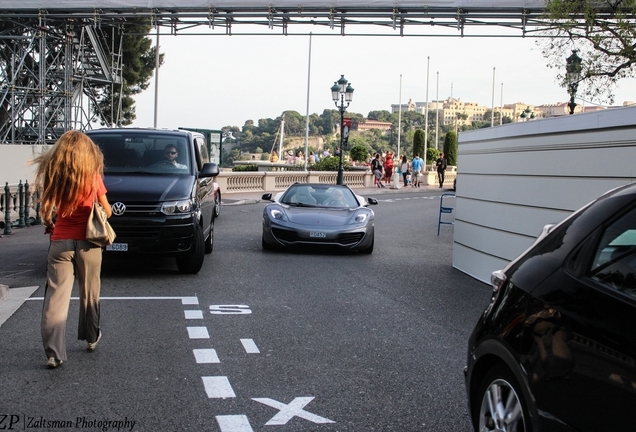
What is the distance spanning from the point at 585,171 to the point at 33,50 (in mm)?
37944

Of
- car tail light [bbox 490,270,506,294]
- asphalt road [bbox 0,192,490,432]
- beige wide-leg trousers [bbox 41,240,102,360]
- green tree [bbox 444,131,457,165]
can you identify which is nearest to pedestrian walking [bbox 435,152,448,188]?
green tree [bbox 444,131,457,165]

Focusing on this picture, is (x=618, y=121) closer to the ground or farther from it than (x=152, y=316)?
farther from it

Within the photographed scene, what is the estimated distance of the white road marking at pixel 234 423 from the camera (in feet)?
15.8

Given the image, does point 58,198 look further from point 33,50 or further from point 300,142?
point 300,142

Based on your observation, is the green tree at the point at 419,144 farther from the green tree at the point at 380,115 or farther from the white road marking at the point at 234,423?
the green tree at the point at 380,115

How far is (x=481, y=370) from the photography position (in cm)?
406

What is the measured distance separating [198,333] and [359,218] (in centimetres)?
735

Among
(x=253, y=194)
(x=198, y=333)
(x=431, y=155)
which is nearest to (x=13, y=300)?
(x=198, y=333)

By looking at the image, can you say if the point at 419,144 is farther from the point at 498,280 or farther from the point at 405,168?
the point at 498,280

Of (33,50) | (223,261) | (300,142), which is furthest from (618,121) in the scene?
(300,142)

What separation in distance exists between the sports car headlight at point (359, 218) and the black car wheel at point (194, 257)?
382cm

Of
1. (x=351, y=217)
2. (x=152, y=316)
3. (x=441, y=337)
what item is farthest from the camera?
(x=351, y=217)

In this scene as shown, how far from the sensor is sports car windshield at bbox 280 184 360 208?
1530cm

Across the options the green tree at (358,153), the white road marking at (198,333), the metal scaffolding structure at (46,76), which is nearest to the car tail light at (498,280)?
the white road marking at (198,333)
